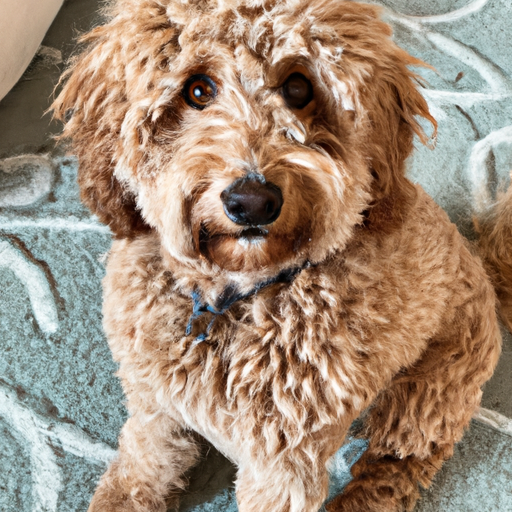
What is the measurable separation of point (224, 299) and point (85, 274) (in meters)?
0.79

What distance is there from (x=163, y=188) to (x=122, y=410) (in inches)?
34.5

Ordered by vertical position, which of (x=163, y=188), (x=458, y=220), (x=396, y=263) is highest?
(x=163, y=188)

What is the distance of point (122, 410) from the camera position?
158 centimetres

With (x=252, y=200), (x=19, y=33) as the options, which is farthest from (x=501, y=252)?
(x=19, y=33)

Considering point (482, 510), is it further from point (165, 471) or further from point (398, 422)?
point (165, 471)

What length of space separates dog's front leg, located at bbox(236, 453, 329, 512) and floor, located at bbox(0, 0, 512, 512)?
0.38 m

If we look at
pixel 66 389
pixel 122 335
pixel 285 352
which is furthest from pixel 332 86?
pixel 66 389

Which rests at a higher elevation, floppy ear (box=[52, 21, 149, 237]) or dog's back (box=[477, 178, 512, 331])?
floppy ear (box=[52, 21, 149, 237])

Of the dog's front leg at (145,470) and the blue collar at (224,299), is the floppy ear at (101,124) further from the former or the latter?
the dog's front leg at (145,470)

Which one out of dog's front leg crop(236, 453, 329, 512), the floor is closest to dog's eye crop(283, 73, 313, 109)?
dog's front leg crop(236, 453, 329, 512)

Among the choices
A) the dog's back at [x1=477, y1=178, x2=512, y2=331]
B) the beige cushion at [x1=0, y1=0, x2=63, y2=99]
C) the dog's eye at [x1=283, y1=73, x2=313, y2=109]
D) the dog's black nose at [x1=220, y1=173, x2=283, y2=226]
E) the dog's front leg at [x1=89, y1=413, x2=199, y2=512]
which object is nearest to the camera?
the dog's black nose at [x1=220, y1=173, x2=283, y2=226]

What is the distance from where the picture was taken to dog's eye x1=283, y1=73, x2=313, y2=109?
3.14 feet

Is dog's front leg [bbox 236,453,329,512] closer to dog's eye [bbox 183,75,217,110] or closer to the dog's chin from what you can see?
the dog's chin

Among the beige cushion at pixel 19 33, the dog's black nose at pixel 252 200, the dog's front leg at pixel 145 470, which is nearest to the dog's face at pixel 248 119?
the dog's black nose at pixel 252 200
